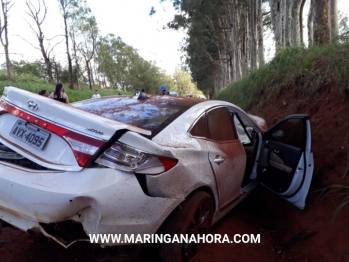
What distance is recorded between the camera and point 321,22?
23.8 ft

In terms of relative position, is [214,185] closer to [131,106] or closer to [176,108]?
[176,108]

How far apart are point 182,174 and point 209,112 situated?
3.12ft

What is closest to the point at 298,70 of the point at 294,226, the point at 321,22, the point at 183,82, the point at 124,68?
the point at 321,22

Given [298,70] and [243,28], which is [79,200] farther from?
[243,28]

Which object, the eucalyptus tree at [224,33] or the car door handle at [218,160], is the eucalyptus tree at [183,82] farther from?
the car door handle at [218,160]

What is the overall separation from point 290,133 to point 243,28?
2247 centimetres

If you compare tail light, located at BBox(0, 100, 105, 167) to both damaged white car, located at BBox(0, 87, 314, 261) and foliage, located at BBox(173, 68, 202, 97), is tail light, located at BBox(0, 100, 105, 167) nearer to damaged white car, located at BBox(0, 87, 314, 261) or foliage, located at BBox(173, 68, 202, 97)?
damaged white car, located at BBox(0, 87, 314, 261)

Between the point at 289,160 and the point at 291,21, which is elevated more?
the point at 291,21

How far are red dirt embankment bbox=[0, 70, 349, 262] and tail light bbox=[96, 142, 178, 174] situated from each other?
39.4 inches

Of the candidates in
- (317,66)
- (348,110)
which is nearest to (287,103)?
(317,66)

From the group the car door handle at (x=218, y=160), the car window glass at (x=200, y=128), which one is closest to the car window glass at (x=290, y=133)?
the car door handle at (x=218, y=160)

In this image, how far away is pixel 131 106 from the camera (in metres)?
2.85

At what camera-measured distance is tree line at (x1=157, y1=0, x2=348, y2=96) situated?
7320 mm

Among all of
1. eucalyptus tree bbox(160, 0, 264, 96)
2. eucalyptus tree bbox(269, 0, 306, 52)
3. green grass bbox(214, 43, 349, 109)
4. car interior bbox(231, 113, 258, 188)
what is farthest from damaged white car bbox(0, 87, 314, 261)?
eucalyptus tree bbox(160, 0, 264, 96)
